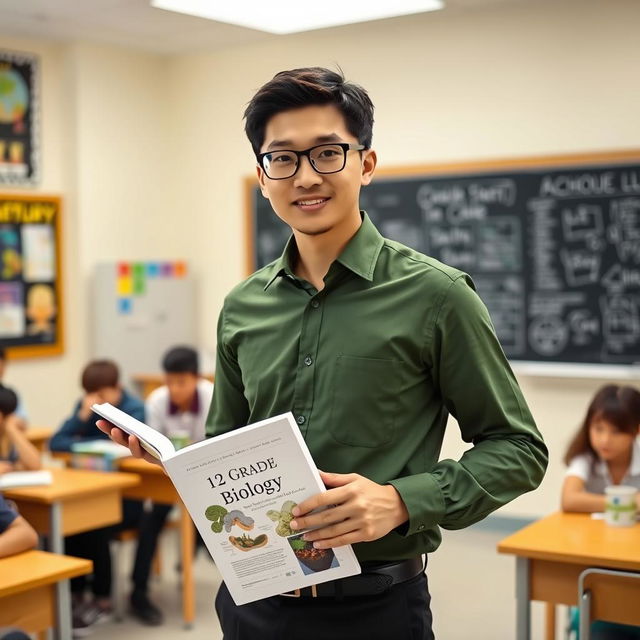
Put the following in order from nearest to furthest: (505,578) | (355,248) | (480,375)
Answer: (480,375), (355,248), (505,578)

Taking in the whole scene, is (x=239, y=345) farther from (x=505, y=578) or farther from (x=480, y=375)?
(x=505, y=578)

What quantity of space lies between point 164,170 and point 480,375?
5.48 meters

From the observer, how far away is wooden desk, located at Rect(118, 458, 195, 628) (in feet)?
13.5

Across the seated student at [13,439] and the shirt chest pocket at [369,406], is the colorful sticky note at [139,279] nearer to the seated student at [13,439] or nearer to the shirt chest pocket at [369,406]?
the seated student at [13,439]

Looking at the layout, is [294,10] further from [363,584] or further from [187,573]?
[363,584]

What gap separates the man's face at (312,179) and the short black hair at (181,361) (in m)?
2.89

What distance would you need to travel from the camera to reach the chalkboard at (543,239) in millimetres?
5074

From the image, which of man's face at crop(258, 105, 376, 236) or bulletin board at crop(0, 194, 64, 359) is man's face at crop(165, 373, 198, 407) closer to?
bulletin board at crop(0, 194, 64, 359)

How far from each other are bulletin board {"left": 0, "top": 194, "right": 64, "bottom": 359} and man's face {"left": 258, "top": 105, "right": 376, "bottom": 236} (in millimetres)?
4572

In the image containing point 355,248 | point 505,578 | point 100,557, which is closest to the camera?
point 355,248

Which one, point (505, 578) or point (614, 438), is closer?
point (614, 438)

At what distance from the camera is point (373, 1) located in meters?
4.98

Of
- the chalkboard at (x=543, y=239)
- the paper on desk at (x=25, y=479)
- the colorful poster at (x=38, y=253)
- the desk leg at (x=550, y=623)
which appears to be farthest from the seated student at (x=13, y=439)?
the chalkboard at (x=543, y=239)

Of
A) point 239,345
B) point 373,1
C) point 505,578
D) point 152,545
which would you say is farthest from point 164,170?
point 239,345
